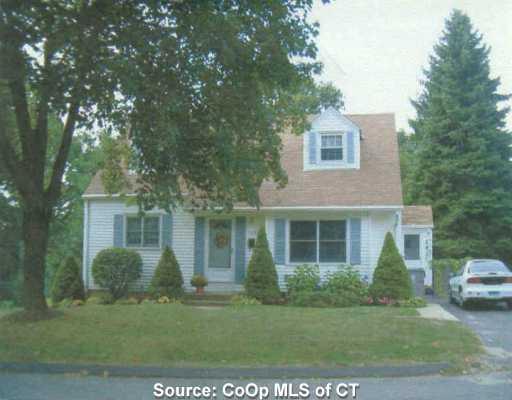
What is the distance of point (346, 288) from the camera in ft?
62.2

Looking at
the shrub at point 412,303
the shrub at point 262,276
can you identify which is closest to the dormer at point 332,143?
the shrub at point 262,276

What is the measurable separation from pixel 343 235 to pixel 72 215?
24.6 m

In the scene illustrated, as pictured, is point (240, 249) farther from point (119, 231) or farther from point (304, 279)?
point (119, 231)

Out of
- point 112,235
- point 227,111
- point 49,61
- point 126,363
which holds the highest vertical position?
point 49,61

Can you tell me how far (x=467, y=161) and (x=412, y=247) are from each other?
824 centimetres

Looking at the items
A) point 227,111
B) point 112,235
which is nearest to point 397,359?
point 227,111

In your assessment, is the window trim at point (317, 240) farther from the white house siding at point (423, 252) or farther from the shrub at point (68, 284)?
the white house siding at point (423, 252)

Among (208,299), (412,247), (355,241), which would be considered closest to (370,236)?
(355,241)

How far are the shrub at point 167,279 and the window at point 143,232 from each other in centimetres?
154

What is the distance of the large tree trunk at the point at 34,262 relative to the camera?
13273mm

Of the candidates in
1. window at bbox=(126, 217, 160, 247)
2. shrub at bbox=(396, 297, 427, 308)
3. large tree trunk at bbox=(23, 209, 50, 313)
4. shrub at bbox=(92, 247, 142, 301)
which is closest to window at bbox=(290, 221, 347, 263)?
shrub at bbox=(396, 297, 427, 308)

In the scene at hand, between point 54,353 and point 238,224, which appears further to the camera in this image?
point 238,224

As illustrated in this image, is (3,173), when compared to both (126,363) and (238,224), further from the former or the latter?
(238,224)

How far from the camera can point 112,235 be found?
21.6 meters
